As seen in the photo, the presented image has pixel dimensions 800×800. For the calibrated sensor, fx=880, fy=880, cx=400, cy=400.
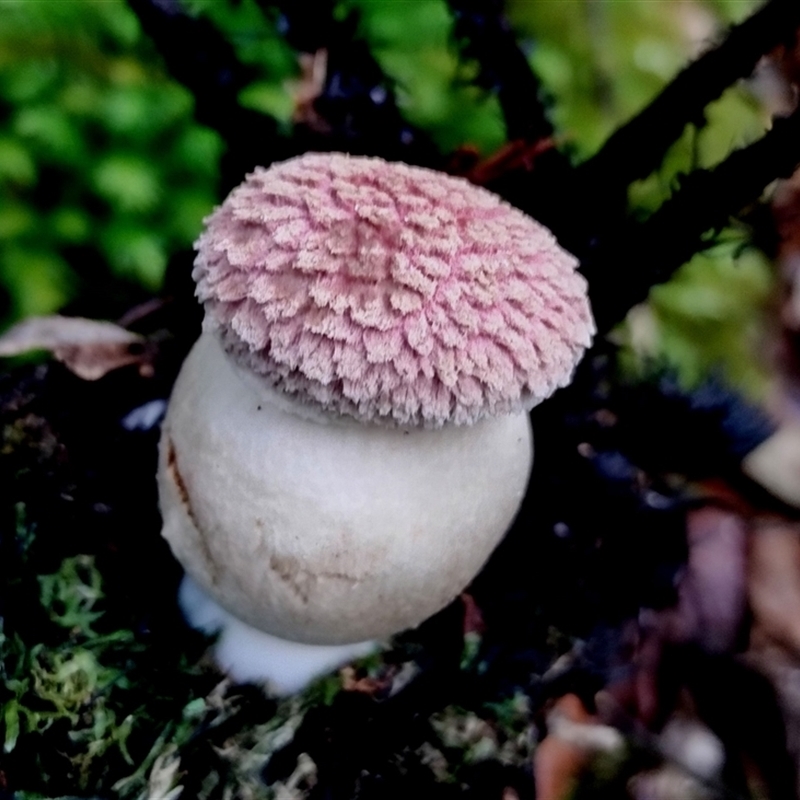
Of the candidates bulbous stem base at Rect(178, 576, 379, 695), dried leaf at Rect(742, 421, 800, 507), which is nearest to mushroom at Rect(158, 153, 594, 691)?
bulbous stem base at Rect(178, 576, 379, 695)

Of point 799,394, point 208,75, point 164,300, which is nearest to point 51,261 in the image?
point 164,300

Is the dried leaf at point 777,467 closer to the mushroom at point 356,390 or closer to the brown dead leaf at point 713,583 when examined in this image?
the brown dead leaf at point 713,583

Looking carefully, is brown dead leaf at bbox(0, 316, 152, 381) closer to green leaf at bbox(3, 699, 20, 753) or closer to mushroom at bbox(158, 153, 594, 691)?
mushroom at bbox(158, 153, 594, 691)

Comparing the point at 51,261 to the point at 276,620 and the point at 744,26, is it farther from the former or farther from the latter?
the point at 744,26

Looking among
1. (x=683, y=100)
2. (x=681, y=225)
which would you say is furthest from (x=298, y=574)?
(x=683, y=100)

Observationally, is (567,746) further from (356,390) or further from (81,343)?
(81,343)

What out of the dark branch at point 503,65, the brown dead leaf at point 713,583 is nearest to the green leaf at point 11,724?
the brown dead leaf at point 713,583
